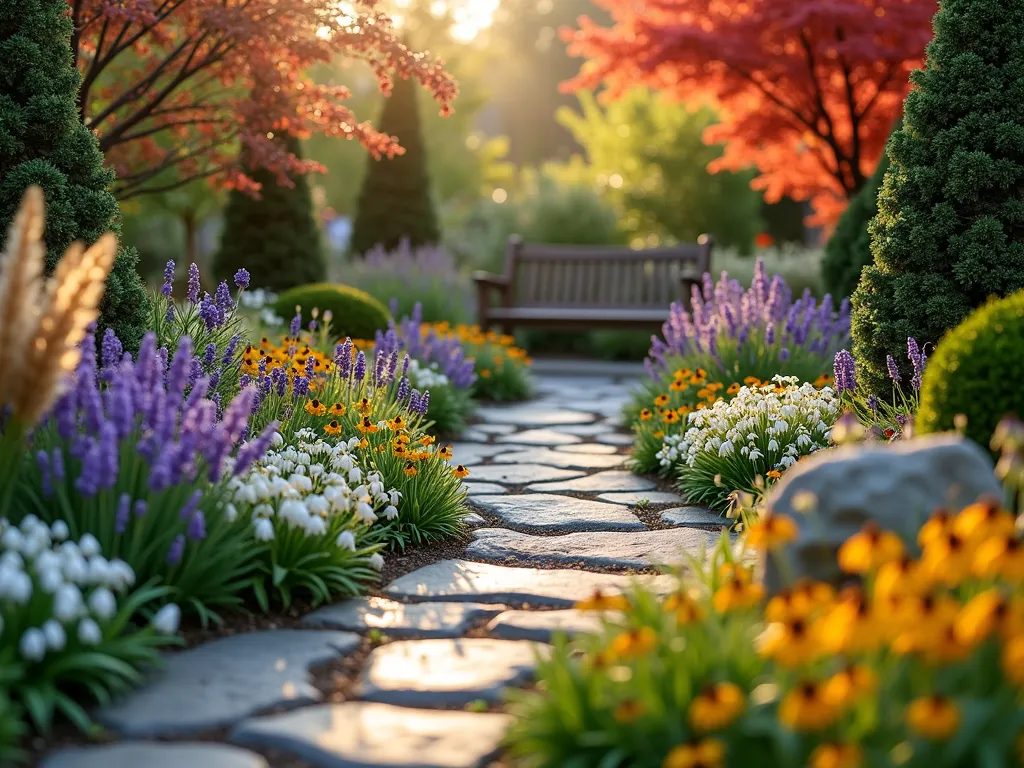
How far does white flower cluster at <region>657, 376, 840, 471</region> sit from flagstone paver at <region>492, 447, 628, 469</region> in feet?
2.70

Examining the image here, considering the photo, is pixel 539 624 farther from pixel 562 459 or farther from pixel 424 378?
pixel 424 378

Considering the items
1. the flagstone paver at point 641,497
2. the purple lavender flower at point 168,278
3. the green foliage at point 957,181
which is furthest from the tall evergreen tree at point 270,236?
the green foliage at point 957,181

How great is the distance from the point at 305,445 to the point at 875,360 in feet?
8.95

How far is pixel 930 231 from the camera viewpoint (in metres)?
4.85

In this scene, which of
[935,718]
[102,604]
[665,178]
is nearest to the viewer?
[935,718]

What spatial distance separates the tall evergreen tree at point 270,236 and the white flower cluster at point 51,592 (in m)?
8.57

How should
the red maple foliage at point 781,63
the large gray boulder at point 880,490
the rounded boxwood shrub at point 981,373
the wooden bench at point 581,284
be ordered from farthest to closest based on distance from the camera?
the wooden bench at point 581,284 → the red maple foliage at point 781,63 → the rounded boxwood shrub at point 981,373 → the large gray boulder at point 880,490

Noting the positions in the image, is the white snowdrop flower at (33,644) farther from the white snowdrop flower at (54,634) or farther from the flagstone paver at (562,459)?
the flagstone paver at (562,459)

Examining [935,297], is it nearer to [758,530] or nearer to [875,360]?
[875,360]

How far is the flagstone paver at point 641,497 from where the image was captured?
17.2 ft

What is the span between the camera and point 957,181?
475cm

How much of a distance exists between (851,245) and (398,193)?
26.4ft

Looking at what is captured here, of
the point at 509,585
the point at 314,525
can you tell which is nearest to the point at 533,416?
the point at 509,585

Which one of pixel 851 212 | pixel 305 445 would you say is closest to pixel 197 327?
pixel 305 445
